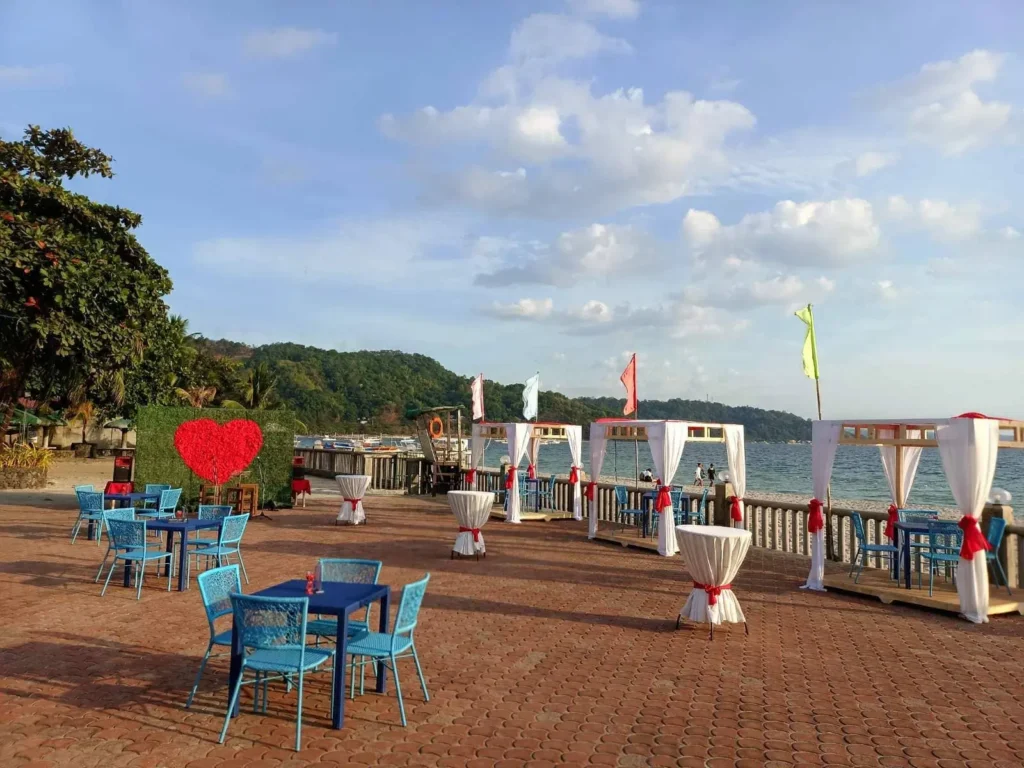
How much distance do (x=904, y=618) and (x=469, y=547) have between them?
5900 millimetres

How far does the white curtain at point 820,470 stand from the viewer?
9.03 meters

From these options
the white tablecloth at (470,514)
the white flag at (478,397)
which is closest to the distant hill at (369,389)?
the white flag at (478,397)

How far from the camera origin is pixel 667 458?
11570 millimetres

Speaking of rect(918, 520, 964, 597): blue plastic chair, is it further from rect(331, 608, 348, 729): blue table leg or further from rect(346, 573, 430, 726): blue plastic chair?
rect(331, 608, 348, 729): blue table leg

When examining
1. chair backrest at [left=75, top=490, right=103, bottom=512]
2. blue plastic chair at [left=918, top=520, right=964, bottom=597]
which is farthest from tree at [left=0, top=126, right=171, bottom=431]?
blue plastic chair at [left=918, top=520, right=964, bottom=597]

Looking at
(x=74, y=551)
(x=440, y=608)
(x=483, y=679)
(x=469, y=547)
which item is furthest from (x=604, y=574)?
(x=74, y=551)

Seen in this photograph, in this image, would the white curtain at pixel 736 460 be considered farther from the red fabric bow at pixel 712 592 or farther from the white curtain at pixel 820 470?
the red fabric bow at pixel 712 592

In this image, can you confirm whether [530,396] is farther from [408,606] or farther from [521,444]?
[408,606]

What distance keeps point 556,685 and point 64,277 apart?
473 inches

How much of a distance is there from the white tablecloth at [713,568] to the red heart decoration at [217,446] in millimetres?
12699

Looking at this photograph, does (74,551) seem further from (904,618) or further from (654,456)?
(904,618)

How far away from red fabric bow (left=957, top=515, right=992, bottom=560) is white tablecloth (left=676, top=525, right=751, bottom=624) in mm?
2708

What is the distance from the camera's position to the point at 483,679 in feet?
17.6

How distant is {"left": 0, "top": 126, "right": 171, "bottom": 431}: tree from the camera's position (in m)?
12.6
